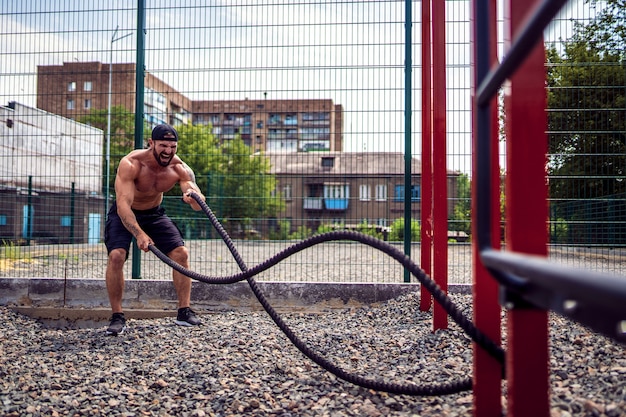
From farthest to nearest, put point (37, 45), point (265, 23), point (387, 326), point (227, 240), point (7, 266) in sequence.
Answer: point (7, 266) → point (37, 45) → point (265, 23) → point (387, 326) → point (227, 240)

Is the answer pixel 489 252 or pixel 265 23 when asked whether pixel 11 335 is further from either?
pixel 489 252

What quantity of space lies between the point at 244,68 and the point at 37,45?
7.65ft

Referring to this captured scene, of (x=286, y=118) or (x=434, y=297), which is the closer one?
(x=434, y=297)

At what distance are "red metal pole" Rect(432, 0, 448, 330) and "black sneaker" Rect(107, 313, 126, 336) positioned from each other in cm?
232

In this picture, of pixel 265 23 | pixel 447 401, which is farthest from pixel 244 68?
pixel 447 401

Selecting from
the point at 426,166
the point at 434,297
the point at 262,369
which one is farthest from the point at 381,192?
the point at 434,297

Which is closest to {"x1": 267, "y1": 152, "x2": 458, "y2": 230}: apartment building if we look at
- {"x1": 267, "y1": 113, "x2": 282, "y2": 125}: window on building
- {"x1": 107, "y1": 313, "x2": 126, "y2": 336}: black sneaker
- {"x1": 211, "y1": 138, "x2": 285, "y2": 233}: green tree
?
{"x1": 211, "y1": 138, "x2": 285, "y2": 233}: green tree

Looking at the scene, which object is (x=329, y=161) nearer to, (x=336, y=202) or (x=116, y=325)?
(x=336, y=202)

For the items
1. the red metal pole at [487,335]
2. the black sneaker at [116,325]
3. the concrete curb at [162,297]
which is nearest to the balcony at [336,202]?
the concrete curb at [162,297]

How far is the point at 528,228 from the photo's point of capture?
50.6 inches

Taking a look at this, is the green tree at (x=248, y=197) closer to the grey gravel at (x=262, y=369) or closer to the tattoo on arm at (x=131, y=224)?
the tattoo on arm at (x=131, y=224)

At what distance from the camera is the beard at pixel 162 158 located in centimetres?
450

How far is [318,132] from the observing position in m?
7.46

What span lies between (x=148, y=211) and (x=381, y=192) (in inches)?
141
